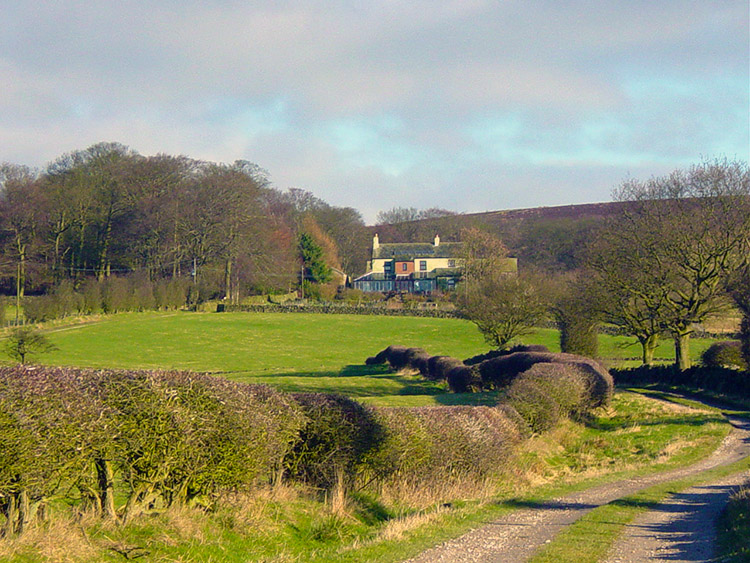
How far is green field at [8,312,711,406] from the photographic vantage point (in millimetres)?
39938

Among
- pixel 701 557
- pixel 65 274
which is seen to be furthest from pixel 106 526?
pixel 65 274

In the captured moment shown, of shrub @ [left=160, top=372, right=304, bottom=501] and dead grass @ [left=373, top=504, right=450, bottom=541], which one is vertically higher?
shrub @ [left=160, top=372, right=304, bottom=501]

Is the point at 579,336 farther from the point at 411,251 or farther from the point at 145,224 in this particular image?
the point at 411,251

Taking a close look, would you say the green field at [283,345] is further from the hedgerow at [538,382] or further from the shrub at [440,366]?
the hedgerow at [538,382]

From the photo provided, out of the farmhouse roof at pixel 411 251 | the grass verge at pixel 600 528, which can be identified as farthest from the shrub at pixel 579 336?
the farmhouse roof at pixel 411 251

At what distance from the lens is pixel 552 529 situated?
30.3ft

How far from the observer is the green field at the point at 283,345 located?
131 feet

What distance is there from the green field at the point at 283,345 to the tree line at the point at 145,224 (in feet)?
25.1

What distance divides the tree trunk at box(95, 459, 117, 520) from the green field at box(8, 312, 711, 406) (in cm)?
2484

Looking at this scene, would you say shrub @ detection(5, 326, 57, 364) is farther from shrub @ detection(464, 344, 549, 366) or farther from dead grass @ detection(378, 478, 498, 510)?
dead grass @ detection(378, 478, 498, 510)

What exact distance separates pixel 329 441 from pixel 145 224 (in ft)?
226

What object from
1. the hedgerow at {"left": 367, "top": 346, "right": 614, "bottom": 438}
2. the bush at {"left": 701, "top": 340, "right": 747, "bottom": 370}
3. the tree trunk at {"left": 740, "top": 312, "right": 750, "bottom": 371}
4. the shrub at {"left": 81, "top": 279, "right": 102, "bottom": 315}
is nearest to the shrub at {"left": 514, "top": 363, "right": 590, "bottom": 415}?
the hedgerow at {"left": 367, "top": 346, "right": 614, "bottom": 438}

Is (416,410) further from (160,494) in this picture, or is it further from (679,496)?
(160,494)

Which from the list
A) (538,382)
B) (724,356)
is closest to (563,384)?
(538,382)
